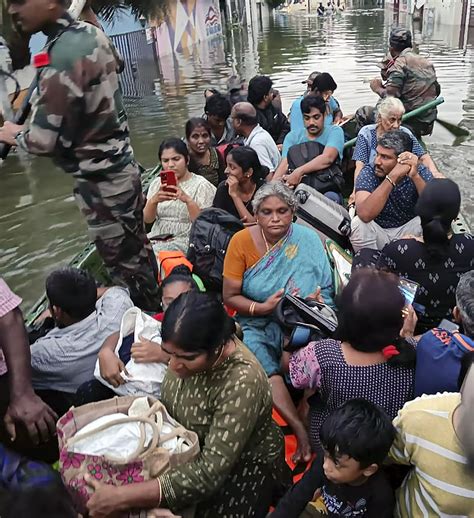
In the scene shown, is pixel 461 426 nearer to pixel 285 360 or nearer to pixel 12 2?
pixel 285 360

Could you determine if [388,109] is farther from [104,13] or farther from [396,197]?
[104,13]

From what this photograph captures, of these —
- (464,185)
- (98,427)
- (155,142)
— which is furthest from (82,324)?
(155,142)

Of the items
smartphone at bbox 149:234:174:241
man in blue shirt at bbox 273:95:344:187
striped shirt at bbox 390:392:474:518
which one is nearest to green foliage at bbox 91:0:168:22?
man in blue shirt at bbox 273:95:344:187

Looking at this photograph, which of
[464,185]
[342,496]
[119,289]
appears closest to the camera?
[342,496]

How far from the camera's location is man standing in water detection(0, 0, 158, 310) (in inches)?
89.2

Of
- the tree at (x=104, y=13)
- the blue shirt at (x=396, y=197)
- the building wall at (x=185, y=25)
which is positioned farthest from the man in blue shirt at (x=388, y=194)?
the building wall at (x=185, y=25)

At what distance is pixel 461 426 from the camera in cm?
126

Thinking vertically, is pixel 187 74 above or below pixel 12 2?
below

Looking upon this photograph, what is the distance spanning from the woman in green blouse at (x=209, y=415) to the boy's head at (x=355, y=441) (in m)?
0.27

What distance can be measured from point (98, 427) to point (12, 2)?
67.7 inches

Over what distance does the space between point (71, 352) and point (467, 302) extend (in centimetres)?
155

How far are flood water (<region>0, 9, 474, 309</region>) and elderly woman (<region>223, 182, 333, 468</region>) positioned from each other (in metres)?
3.29

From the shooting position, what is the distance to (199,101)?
13703 mm

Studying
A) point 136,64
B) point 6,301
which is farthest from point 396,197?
point 136,64
